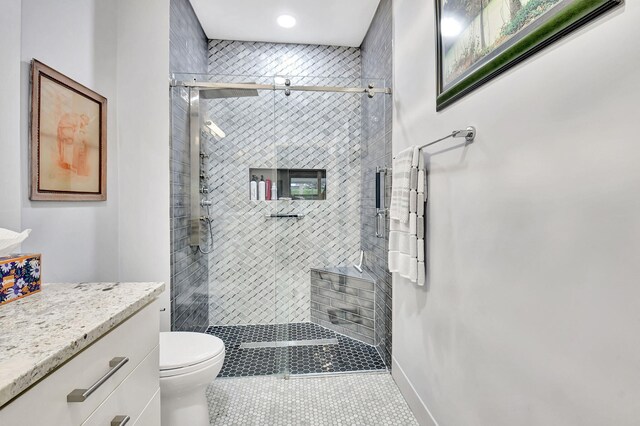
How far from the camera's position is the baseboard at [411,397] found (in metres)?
1.63

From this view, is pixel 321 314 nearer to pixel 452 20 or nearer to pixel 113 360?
pixel 113 360

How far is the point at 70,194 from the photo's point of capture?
1.64 metres

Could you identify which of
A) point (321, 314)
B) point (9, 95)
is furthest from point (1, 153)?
point (321, 314)

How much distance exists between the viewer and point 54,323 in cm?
87

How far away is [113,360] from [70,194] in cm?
116

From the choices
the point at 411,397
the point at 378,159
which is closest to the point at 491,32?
the point at 378,159

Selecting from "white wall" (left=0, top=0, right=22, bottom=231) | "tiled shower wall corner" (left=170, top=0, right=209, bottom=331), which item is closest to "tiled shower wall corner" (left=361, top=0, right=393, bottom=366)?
"tiled shower wall corner" (left=170, top=0, right=209, bottom=331)

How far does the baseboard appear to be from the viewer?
1.63m

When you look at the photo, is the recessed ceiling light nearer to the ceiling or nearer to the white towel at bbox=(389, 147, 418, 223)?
the ceiling

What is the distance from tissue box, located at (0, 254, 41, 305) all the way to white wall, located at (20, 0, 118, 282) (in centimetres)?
35

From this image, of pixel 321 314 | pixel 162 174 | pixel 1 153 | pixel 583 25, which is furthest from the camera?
pixel 321 314

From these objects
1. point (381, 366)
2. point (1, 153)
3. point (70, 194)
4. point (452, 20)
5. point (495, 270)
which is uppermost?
point (452, 20)

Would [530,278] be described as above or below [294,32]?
below

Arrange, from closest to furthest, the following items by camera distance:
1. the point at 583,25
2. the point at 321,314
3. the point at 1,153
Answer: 1. the point at 583,25
2. the point at 1,153
3. the point at 321,314
